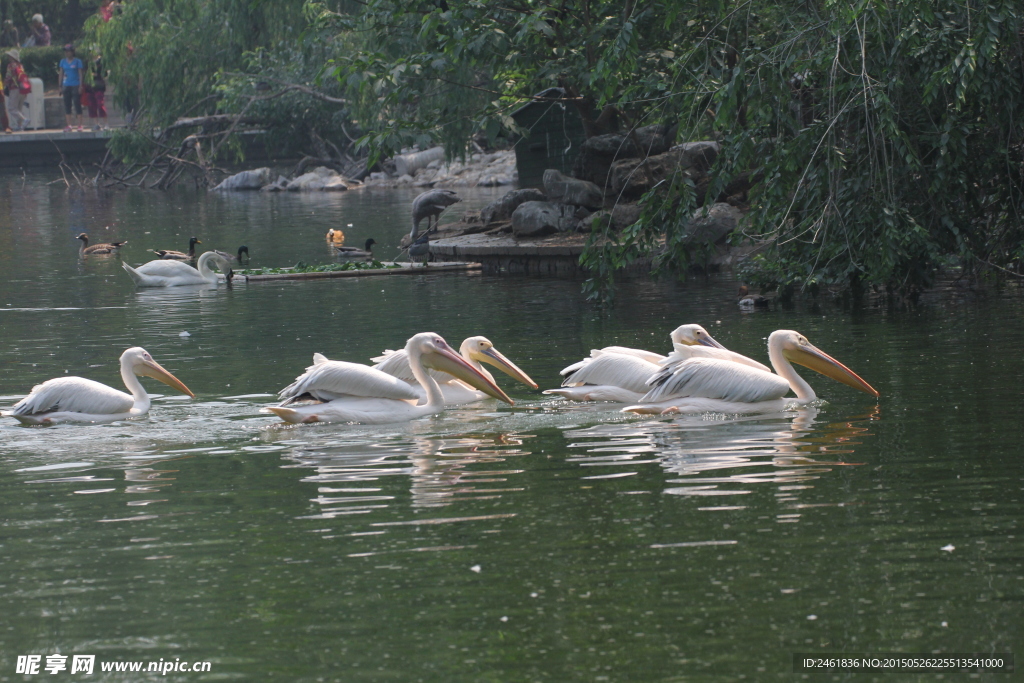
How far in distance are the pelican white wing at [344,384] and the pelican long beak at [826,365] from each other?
7.83 feet

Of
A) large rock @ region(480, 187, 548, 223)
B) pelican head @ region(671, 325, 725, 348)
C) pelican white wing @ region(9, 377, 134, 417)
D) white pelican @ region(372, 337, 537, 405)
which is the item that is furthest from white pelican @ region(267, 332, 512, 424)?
large rock @ region(480, 187, 548, 223)

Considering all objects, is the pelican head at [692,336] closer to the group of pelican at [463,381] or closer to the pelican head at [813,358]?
the group of pelican at [463,381]

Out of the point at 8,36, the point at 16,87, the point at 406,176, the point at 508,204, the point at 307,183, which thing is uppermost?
the point at 8,36

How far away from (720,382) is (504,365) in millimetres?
1592

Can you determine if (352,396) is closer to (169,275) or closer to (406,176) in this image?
(169,275)

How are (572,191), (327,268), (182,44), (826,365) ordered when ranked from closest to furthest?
(826,365) < (327,268) < (572,191) < (182,44)

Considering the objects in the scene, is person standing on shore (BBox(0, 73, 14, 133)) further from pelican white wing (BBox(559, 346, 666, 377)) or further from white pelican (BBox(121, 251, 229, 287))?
pelican white wing (BBox(559, 346, 666, 377))

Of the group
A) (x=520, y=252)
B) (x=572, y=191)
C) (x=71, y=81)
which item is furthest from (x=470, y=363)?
(x=71, y=81)

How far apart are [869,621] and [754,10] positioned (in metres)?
9.50

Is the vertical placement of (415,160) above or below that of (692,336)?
above

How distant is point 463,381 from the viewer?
8.80 m

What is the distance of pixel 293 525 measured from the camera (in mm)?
5809

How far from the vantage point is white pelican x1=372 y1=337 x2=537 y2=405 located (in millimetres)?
8883

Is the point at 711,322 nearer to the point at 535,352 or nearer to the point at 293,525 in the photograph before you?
the point at 535,352
